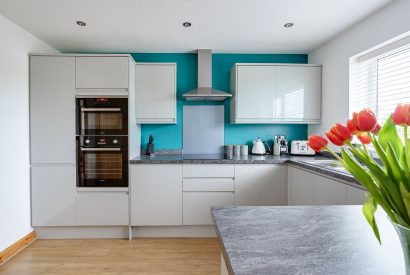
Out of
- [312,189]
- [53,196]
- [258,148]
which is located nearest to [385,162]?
[312,189]

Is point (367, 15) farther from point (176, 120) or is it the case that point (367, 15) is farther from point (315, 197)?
point (176, 120)

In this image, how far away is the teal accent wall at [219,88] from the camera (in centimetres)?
336

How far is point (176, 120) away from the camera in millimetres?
3232

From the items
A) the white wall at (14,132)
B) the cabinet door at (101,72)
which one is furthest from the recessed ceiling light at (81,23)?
the white wall at (14,132)

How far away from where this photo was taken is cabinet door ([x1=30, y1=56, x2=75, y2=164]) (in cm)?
271

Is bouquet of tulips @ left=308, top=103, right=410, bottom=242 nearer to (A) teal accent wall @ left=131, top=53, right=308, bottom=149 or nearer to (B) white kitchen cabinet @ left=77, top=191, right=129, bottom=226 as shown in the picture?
(B) white kitchen cabinet @ left=77, top=191, right=129, bottom=226

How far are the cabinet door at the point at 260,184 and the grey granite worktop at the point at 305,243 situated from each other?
5.85ft

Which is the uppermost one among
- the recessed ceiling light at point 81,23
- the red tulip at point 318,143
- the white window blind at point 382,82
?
the recessed ceiling light at point 81,23

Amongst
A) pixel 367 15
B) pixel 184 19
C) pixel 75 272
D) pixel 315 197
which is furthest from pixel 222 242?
pixel 367 15

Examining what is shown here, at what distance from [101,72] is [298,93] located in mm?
2390

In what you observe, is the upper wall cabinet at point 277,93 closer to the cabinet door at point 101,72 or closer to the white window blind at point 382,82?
the white window blind at point 382,82

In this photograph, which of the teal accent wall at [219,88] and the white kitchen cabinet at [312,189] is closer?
the white kitchen cabinet at [312,189]

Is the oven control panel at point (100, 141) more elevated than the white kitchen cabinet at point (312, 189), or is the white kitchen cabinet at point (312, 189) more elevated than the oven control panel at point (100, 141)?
the oven control panel at point (100, 141)

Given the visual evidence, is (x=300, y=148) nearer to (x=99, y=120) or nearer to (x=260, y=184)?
(x=260, y=184)
